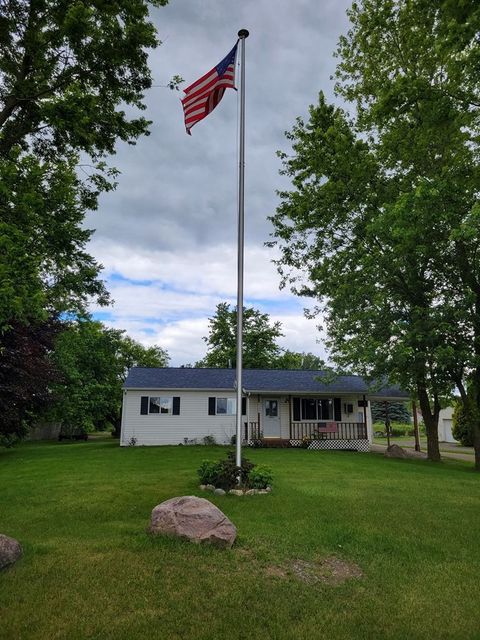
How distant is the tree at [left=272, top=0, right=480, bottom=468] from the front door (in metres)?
6.13

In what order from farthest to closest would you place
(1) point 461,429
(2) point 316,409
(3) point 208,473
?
1. (1) point 461,429
2. (2) point 316,409
3. (3) point 208,473

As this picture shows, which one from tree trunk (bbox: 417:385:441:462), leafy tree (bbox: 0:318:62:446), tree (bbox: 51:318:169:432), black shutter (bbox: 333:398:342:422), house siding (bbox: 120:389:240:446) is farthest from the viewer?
tree (bbox: 51:318:169:432)

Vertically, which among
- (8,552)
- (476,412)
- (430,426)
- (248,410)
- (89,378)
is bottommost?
(8,552)

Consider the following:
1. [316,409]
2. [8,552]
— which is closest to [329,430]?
[316,409]

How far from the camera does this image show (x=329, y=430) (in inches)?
898

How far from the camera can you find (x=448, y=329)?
14703 millimetres

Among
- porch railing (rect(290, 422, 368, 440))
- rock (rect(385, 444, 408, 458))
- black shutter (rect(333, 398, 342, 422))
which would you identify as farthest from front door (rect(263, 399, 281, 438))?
rock (rect(385, 444, 408, 458))

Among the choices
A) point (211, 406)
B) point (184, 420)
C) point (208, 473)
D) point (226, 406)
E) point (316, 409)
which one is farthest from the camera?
point (316, 409)

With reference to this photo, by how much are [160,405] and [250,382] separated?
5283 mm

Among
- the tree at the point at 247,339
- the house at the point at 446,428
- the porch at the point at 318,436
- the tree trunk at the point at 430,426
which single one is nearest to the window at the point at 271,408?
the porch at the point at 318,436

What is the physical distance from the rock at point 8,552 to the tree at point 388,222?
1141 centimetres

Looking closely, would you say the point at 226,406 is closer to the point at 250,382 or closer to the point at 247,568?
the point at 250,382

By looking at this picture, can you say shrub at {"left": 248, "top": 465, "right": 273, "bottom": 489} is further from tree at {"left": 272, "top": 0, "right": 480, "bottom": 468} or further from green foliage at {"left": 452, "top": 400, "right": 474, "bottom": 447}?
green foliage at {"left": 452, "top": 400, "right": 474, "bottom": 447}

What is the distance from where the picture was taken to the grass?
3.72 metres
